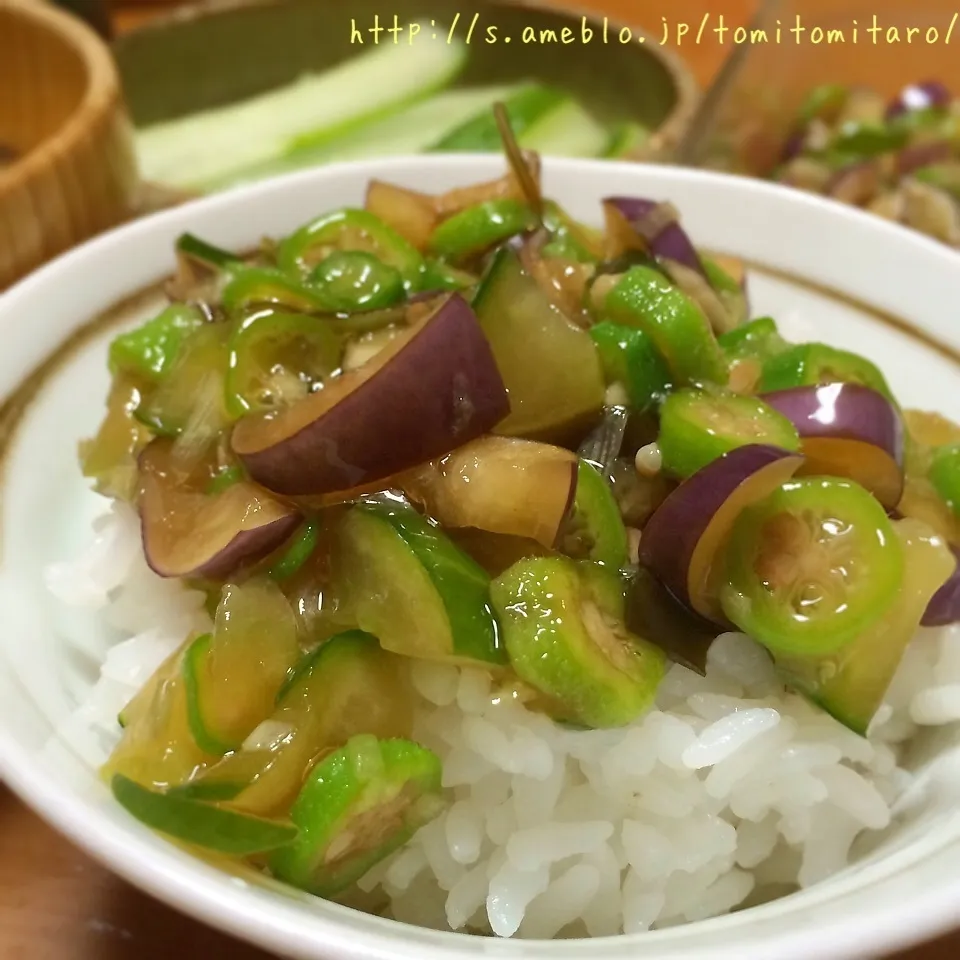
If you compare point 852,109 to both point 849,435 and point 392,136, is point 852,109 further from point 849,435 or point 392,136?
point 849,435

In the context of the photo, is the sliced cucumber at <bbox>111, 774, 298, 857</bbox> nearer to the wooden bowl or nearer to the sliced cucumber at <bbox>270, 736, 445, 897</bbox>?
the sliced cucumber at <bbox>270, 736, 445, 897</bbox>

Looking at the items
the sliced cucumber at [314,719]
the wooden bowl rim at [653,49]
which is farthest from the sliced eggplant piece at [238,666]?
the wooden bowl rim at [653,49]

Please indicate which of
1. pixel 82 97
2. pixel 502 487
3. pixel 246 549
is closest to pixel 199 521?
pixel 246 549

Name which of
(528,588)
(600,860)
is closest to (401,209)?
(528,588)

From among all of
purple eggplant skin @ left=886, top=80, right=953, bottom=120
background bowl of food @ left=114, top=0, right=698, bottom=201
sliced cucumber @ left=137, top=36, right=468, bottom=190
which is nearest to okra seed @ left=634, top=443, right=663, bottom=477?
background bowl of food @ left=114, top=0, right=698, bottom=201

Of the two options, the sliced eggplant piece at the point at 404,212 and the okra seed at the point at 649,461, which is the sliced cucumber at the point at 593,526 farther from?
the sliced eggplant piece at the point at 404,212
